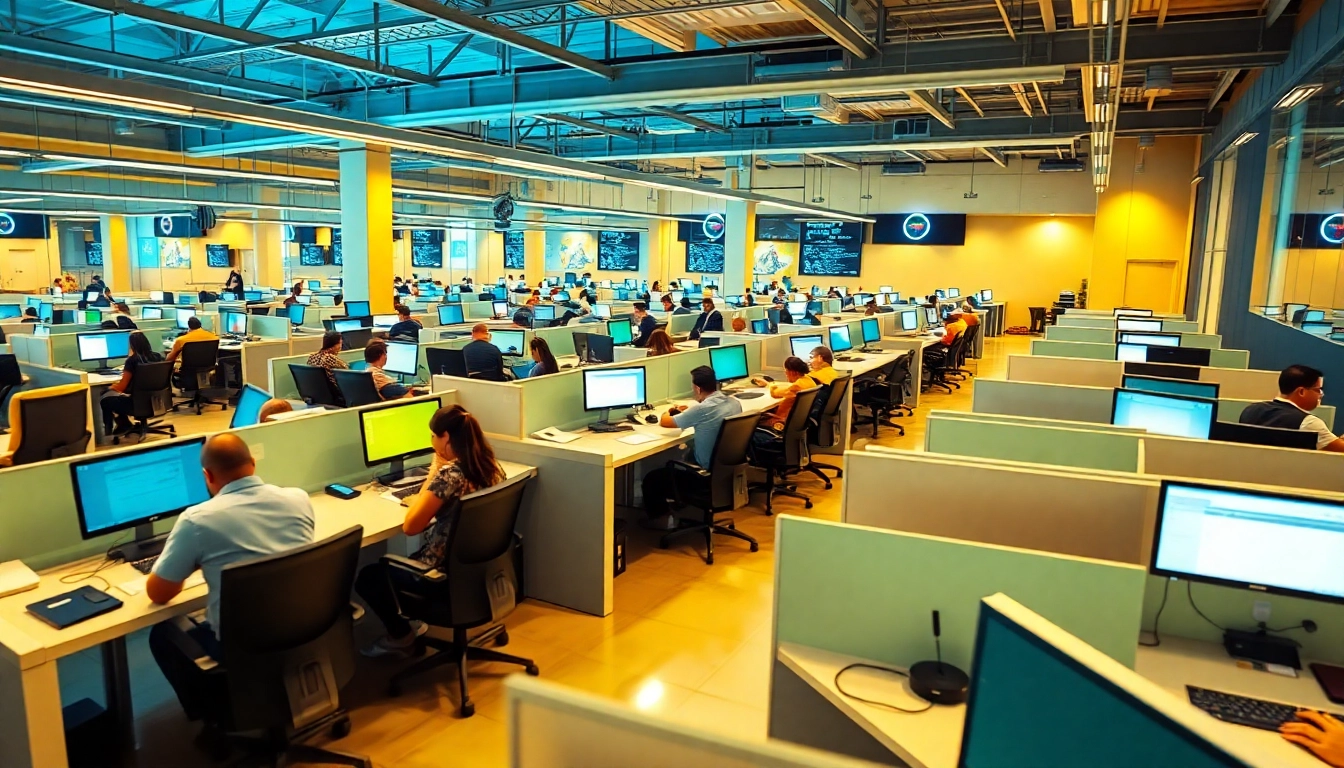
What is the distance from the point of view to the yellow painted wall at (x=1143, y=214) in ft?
53.9

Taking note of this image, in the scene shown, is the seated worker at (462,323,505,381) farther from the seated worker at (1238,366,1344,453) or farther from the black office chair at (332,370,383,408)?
the seated worker at (1238,366,1344,453)

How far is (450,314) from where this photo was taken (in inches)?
500

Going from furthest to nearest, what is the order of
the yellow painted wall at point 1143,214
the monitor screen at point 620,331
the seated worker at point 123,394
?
the yellow painted wall at point 1143,214, the monitor screen at point 620,331, the seated worker at point 123,394

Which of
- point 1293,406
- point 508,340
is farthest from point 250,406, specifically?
point 1293,406

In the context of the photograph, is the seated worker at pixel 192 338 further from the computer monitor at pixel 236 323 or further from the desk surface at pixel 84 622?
the desk surface at pixel 84 622

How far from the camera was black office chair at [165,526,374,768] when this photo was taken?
8.39ft

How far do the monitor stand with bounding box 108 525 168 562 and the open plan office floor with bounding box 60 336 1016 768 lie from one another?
694 millimetres

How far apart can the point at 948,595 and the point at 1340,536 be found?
1.09 meters

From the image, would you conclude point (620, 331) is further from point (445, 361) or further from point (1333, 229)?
point (1333, 229)

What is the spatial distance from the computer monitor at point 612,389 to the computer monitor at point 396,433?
123 cm

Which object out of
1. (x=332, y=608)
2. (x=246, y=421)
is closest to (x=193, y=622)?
(x=332, y=608)

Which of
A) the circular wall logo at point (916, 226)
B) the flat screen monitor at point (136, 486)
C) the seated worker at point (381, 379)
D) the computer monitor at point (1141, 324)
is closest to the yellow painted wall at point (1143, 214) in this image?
the circular wall logo at point (916, 226)

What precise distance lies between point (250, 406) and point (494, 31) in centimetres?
336

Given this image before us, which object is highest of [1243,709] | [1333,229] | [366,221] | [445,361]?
[366,221]
